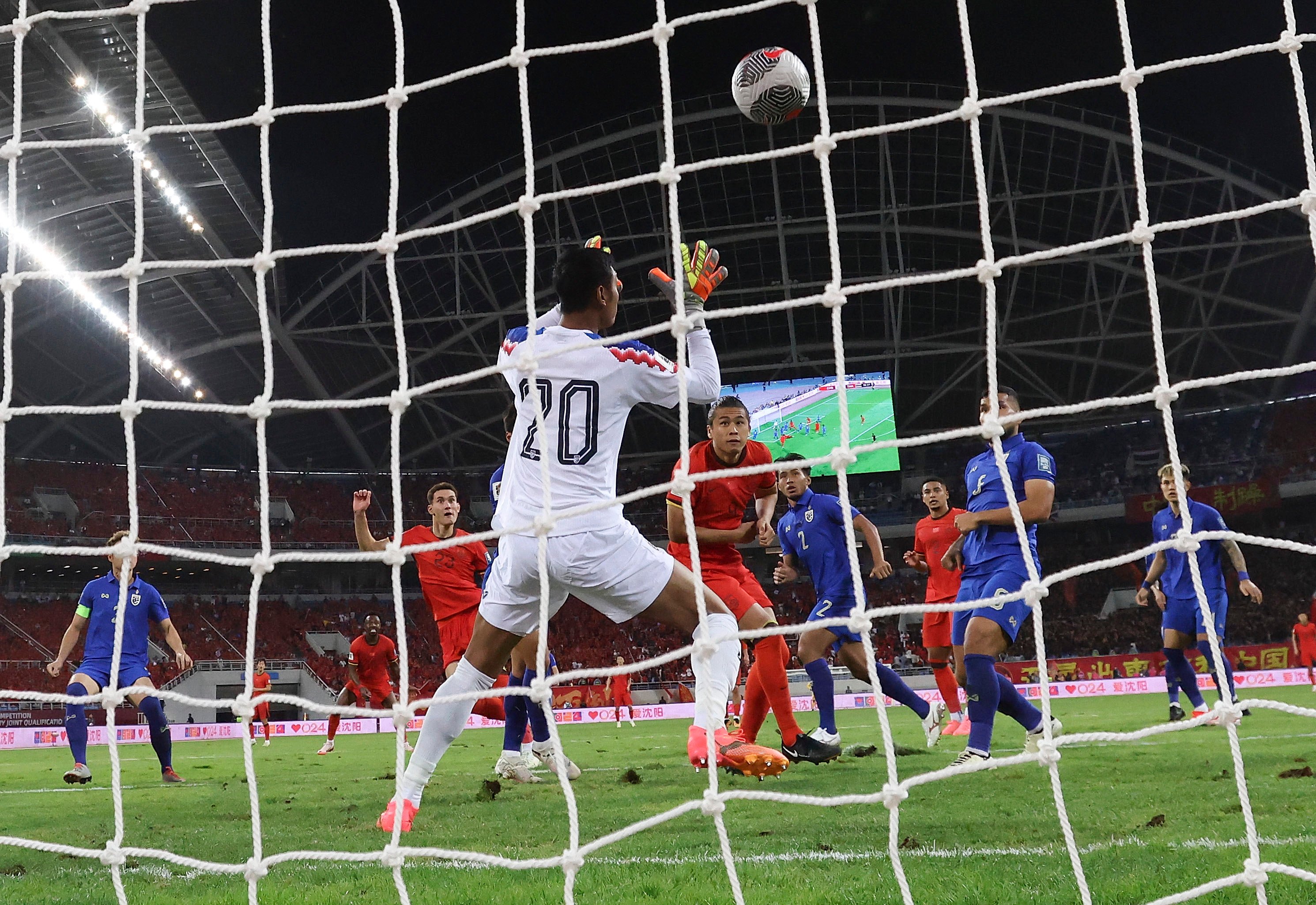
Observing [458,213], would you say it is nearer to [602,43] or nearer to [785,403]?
[785,403]

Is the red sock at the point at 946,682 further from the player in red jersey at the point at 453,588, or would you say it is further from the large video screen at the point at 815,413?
the large video screen at the point at 815,413

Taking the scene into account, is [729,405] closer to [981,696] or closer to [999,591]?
[999,591]

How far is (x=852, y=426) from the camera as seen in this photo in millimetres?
25969

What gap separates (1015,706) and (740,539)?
5.90ft

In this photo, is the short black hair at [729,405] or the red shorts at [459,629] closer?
the short black hair at [729,405]

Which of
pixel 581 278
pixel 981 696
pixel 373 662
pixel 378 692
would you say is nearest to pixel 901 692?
pixel 981 696

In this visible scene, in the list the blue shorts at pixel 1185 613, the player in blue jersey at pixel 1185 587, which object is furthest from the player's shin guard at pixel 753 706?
the blue shorts at pixel 1185 613

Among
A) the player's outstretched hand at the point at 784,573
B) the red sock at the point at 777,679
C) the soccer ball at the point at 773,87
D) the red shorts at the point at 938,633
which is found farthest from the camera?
the red shorts at the point at 938,633

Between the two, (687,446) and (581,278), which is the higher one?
(581,278)

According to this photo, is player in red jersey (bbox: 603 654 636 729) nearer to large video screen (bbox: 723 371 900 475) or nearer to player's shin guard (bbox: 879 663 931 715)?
large video screen (bbox: 723 371 900 475)

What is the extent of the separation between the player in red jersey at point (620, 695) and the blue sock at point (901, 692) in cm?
1241

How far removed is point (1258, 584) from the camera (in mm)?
30688

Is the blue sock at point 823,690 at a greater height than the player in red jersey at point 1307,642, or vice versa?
the blue sock at point 823,690

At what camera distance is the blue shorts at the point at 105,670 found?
26.5 feet
